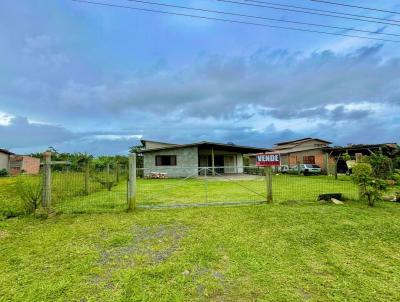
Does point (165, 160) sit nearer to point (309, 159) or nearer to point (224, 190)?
point (224, 190)

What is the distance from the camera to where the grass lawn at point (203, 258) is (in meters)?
3.05

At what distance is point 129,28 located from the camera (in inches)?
438

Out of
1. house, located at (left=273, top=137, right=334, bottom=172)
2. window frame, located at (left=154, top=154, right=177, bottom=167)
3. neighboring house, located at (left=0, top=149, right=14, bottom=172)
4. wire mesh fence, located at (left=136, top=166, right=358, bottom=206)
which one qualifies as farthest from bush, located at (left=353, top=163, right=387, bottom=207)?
neighboring house, located at (left=0, top=149, right=14, bottom=172)

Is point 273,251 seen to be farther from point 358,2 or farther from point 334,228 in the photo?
point 358,2

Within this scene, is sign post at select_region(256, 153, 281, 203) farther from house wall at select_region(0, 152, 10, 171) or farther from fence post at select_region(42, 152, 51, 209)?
house wall at select_region(0, 152, 10, 171)

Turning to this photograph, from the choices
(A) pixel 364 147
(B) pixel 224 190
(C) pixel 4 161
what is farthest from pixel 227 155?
(C) pixel 4 161

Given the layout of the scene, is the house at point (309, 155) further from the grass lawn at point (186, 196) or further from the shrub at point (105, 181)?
the shrub at point (105, 181)

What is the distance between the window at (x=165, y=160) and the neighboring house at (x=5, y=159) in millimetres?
21124

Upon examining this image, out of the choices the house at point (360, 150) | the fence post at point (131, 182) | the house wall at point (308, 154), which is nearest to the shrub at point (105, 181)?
the fence post at point (131, 182)

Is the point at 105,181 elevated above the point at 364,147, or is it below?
below

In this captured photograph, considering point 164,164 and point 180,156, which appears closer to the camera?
point 180,156

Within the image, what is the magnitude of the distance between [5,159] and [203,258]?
128ft

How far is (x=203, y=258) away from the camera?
159 inches

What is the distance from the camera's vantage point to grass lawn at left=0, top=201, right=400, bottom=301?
120 inches
